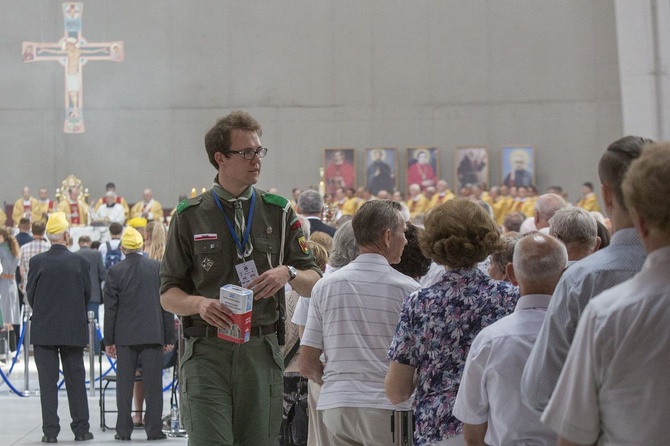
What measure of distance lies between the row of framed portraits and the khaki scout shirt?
68.5 feet

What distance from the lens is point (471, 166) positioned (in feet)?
81.8

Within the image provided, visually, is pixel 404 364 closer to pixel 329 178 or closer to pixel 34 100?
pixel 329 178

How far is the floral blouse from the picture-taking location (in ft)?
11.2

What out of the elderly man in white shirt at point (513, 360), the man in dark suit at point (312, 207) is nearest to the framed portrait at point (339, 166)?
the man in dark suit at point (312, 207)

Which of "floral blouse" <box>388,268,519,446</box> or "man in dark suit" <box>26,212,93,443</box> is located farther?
"man in dark suit" <box>26,212,93,443</box>

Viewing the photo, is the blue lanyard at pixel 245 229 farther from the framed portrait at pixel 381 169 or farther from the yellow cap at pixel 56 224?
the framed portrait at pixel 381 169

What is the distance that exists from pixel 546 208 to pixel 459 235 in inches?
133

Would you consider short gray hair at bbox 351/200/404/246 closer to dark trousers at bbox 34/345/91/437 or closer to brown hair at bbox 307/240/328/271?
brown hair at bbox 307/240/328/271

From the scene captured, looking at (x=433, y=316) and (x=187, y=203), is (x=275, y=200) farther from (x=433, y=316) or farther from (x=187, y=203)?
(x=433, y=316)

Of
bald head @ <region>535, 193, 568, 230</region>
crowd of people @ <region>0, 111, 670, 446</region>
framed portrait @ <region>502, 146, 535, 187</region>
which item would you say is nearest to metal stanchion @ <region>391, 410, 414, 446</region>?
crowd of people @ <region>0, 111, 670, 446</region>

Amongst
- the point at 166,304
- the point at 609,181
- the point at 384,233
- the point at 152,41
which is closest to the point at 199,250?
the point at 166,304

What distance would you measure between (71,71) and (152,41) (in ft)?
7.35

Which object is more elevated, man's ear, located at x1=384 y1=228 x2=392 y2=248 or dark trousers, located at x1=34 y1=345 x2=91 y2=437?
man's ear, located at x1=384 y1=228 x2=392 y2=248

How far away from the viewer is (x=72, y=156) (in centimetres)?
2600
